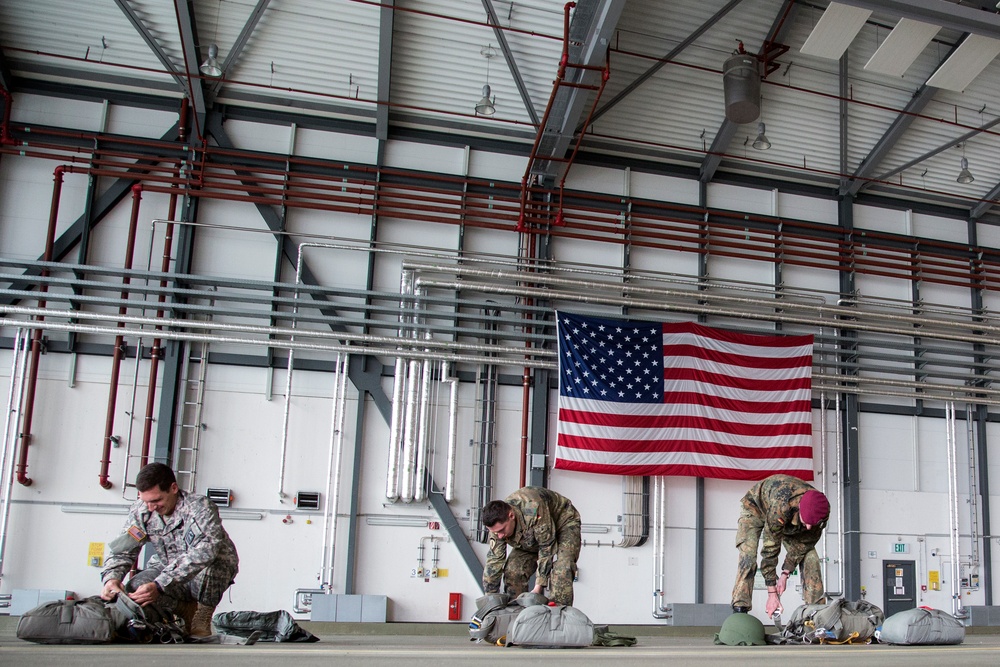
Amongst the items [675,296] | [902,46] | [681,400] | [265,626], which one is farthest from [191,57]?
[902,46]

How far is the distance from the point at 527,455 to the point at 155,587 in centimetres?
727

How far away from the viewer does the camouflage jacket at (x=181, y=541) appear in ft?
15.1

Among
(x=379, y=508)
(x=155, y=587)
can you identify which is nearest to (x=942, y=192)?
(x=379, y=508)

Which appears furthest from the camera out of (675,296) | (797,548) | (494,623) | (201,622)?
(675,296)

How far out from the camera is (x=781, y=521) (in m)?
6.71

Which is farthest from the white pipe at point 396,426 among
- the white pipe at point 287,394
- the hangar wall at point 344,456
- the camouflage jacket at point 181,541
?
the camouflage jacket at point 181,541

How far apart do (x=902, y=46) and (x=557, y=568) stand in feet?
24.7

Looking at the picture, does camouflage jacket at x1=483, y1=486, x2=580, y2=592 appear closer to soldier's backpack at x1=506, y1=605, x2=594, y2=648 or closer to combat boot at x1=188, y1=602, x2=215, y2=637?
soldier's backpack at x1=506, y1=605, x2=594, y2=648

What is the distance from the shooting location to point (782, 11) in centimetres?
1066

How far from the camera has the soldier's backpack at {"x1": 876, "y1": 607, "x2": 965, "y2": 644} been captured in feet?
16.3

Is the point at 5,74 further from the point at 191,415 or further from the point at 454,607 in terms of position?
the point at 454,607

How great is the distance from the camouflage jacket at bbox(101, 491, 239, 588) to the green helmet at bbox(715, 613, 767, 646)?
10.5ft

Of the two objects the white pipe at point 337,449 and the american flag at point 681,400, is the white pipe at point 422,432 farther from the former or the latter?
the american flag at point 681,400

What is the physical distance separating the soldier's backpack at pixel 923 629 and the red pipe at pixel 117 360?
874 cm
